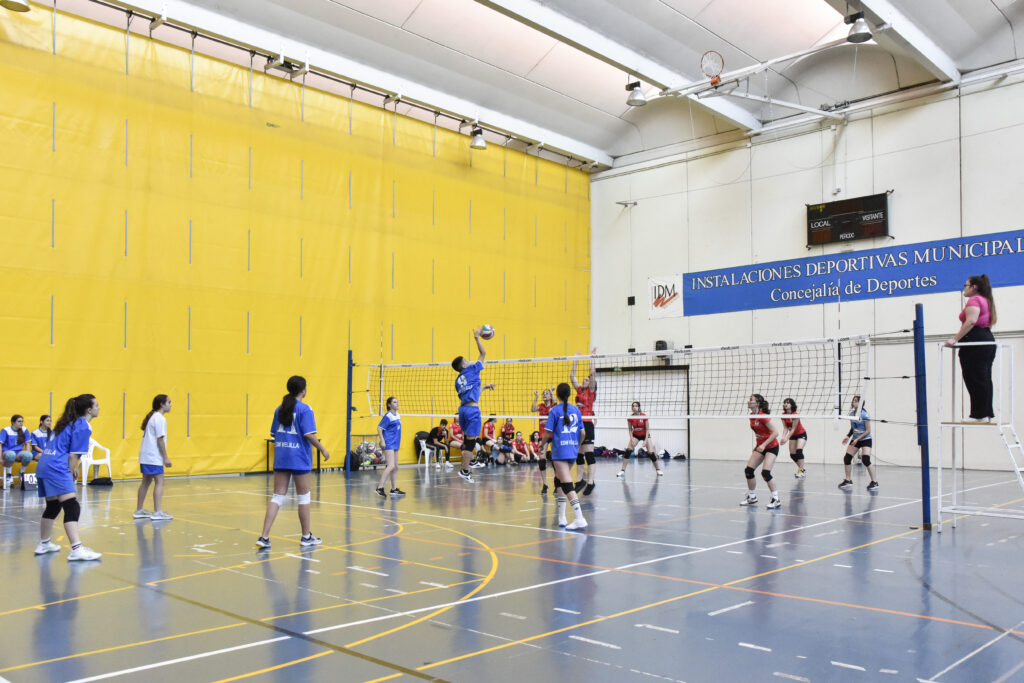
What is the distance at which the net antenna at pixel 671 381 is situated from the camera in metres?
18.5

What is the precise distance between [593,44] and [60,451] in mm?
13708

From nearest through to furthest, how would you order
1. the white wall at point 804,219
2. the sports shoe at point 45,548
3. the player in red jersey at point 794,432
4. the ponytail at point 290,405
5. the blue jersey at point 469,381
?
1. the sports shoe at point 45,548
2. the ponytail at point 290,405
3. the blue jersey at point 469,381
4. the player in red jersey at point 794,432
5. the white wall at point 804,219

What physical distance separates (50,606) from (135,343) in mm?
11100

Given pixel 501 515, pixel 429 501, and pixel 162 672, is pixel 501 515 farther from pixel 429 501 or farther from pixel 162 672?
pixel 162 672

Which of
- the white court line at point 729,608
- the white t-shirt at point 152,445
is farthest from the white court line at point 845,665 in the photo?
the white t-shirt at point 152,445

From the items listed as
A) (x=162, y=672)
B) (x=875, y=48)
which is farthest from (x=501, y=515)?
(x=875, y=48)

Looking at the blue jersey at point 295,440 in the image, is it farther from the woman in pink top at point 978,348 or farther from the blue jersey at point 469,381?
the woman in pink top at point 978,348

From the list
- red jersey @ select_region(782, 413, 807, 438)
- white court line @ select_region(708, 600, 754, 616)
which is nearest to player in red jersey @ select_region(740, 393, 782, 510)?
red jersey @ select_region(782, 413, 807, 438)

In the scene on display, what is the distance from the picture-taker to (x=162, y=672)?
13.8 feet

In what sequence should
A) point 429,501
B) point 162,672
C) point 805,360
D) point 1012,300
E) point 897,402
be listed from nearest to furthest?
point 162,672, point 429,501, point 1012,300, point 897,402, point 805,360

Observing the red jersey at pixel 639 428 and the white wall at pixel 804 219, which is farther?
the white wall at pixel 804 219

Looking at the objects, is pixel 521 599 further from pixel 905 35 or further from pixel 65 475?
pixel 905 35

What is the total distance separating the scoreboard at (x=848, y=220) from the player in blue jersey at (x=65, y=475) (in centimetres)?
1755

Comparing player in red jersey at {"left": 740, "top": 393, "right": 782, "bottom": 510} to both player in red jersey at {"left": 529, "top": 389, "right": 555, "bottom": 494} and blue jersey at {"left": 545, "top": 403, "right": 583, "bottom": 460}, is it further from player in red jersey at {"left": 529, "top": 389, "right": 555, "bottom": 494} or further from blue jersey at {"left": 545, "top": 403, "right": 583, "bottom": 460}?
blue jersey at {"left": 545, "top": 403, "right": 583, "bottom": 460}
